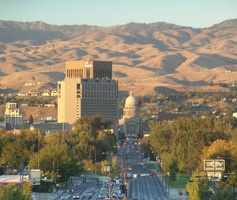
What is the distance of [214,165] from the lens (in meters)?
87.7

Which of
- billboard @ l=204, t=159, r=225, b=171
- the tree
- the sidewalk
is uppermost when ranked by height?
billboard @ l=204, t=159, r=225, b=171

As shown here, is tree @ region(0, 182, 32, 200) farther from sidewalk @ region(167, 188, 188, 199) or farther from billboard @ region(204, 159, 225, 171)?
sidewalk @ region(167, 188, 188, 199)

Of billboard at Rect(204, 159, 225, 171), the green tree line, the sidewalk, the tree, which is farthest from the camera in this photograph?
the green tree line

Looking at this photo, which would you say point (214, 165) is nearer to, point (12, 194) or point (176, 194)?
point (176, 194)

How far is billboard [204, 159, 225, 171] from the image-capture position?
87.6 meters

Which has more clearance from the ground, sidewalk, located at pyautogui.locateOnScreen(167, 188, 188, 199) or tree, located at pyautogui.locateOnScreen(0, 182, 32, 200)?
tree, located at pyautogui.locateOnScreen(0, 182, 32, 200)

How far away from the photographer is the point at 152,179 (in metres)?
121

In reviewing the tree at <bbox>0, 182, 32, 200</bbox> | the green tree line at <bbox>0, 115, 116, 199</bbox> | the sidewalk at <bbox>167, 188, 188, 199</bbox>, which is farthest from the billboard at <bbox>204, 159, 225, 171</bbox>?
the green tree line at <bbox>0, 115, 116, 199</bbox>

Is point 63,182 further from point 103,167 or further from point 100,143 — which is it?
point 100,143

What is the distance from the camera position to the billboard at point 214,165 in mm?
87562

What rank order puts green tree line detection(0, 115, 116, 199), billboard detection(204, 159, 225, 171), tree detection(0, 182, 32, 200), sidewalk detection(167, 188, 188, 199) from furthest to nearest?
green tree line detection(0, 115, 116, 199) < sidewalk detection(167, 188, 188, 199) < billboard detection(204, 159, 225, 171) < tree detection(0, 182, 32, 200)

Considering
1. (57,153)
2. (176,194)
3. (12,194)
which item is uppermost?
(57,153)

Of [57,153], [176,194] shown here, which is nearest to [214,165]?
[176,194]

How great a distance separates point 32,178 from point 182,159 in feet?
114
